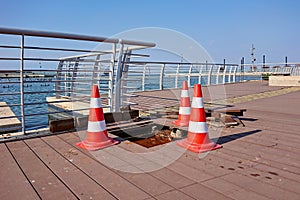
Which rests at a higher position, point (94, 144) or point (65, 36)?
point (65, 36)

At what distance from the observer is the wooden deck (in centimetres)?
163

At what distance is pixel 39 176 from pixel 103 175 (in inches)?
20.2

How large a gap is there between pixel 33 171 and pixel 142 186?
3.20ft

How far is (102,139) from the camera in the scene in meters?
2.72

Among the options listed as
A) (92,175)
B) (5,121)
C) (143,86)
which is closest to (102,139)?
(92,175)

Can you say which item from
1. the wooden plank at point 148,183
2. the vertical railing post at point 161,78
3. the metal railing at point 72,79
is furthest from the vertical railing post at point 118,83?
the vertical railing post at point 161,78

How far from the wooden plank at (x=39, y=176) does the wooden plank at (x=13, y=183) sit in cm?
4

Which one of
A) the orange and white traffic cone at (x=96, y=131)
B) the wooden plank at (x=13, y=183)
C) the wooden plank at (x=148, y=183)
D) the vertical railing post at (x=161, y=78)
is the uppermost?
the vertical railing post at (x=161, y=78)

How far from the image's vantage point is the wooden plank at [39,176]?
1628 millimetres

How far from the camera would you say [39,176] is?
191 centimetres

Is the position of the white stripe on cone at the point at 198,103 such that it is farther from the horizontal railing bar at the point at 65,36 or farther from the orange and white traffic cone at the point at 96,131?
the horizontal railing bar at the point at 65,36

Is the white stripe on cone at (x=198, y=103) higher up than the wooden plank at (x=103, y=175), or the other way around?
the white stripe on cone at (x=198, y=103)

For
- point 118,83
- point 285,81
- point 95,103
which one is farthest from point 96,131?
point 285,81

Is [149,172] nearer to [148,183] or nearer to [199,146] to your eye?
[148,183]
